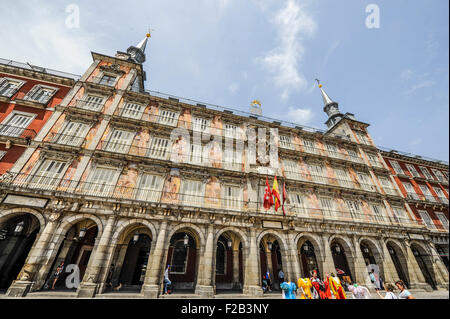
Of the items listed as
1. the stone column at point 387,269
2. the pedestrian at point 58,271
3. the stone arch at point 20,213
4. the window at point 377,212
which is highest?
the window at point 377,212

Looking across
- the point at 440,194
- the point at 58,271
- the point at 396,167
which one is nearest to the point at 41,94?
the point at 58,271

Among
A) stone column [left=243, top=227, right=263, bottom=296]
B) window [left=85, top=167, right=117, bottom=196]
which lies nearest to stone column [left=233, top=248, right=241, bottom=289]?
stone column [left=243, top=227, right=263, bottom=296]

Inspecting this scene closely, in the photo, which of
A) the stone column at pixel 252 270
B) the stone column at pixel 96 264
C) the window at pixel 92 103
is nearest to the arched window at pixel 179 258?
the stone column at pixel 96 264

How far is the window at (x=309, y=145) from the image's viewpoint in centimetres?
1916

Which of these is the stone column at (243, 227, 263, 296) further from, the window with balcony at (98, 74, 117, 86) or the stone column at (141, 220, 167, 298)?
the window with balcony at (98, 74, 117, 86)

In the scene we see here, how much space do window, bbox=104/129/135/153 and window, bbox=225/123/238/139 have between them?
8336 millimetres

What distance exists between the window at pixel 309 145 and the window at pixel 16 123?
24324 millimetres

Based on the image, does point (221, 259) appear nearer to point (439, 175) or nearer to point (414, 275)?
point (414, 275)

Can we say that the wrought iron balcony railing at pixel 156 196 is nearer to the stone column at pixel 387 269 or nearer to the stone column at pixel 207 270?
the stone column at pixel 207 270

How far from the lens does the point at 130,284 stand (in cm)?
1217

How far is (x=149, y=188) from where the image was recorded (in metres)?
12.9

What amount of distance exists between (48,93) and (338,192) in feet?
89.7
